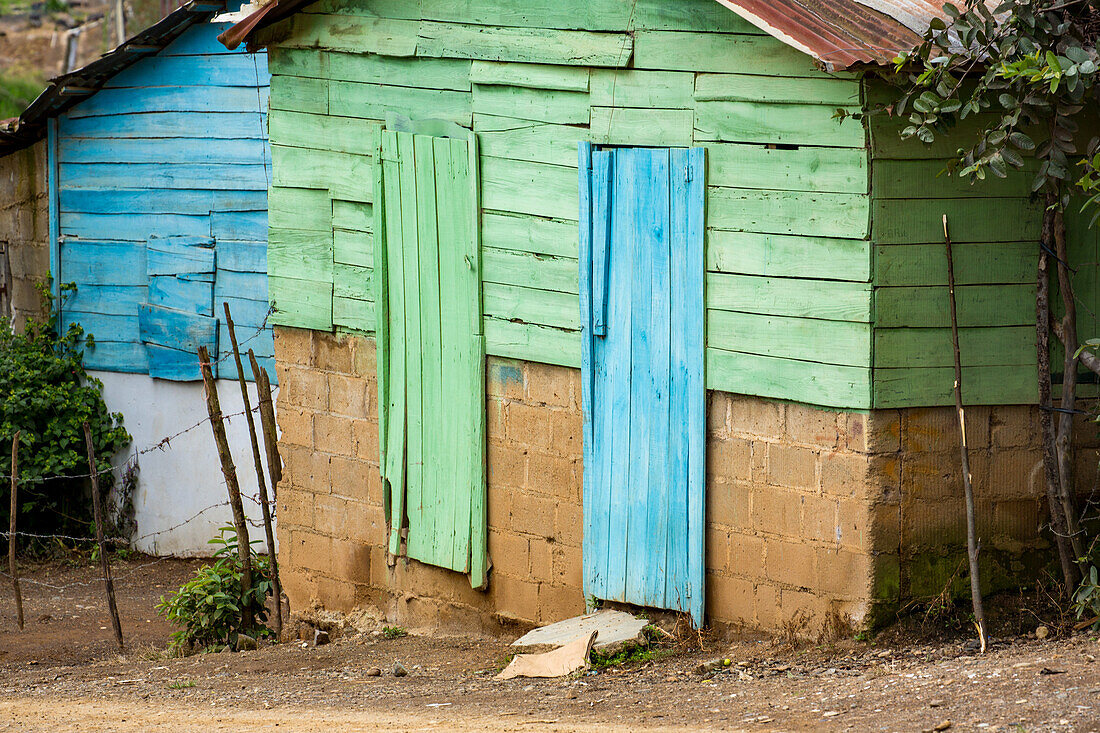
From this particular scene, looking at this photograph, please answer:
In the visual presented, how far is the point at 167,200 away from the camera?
11.6m

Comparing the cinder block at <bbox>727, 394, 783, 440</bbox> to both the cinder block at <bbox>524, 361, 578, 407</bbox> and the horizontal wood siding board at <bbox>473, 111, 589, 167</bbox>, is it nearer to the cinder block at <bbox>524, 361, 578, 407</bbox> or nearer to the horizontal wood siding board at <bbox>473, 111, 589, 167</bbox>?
the cinder block at <bbox>524, 361, 578, 407</bbox>

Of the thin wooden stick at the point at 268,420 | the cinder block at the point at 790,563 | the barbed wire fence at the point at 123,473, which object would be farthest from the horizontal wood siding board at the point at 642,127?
the barbed wire fence at the point at 123,473

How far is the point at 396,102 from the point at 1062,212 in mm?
3509

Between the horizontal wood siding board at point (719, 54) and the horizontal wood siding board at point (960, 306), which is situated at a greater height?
the horizontal wood siding board at point (719, 54)

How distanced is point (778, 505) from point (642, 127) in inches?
72.5

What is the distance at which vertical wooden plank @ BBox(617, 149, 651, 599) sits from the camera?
640 centimetres

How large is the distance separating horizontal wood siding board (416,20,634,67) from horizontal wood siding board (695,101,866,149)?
1.86ft

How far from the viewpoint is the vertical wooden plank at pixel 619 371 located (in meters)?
6.48

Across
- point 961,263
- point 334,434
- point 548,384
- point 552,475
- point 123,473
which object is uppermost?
point 961,263

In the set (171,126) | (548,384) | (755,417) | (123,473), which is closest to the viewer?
(755,417)

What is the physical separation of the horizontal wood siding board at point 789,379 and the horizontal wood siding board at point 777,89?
111cm

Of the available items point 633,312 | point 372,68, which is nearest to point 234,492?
point 372,68

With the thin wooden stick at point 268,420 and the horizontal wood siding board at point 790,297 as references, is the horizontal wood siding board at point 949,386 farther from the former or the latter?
the thin wooden stick at point 268,420

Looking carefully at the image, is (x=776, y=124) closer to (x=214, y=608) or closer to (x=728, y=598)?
(x=728, y=598)
